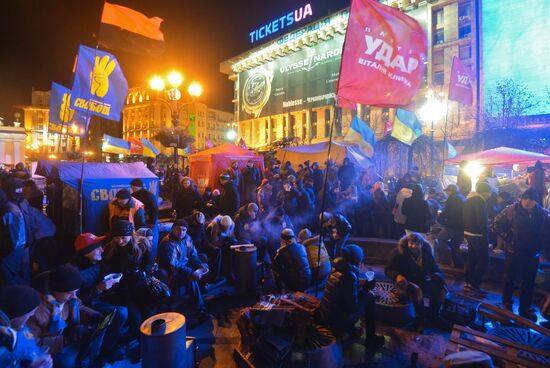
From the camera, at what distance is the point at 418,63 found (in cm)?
546

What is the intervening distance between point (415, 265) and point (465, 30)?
36.8 metres

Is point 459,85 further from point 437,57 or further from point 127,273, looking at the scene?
point 437,57

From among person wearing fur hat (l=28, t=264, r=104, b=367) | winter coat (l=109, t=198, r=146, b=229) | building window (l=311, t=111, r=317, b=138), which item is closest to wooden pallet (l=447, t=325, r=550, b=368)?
person wearing fur hat (l=28, t=264, r=104, b=367)

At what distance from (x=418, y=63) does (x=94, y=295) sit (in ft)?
21.1

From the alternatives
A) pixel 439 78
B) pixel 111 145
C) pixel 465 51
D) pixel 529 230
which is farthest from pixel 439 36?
pixel 529 230

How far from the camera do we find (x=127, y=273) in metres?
4.31

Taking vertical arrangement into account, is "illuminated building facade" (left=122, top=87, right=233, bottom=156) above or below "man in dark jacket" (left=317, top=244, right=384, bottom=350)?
above

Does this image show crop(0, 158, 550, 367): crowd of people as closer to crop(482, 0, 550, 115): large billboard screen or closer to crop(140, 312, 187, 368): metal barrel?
crop(140, 312, 187, 368): metal barrel

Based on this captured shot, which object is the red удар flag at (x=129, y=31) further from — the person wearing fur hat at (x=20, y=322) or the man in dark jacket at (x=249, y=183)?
the person wearing fur hat at (x=20, y=322)

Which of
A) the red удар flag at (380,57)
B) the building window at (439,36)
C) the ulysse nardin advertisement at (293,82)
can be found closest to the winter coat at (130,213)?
the red удар flag at (380,57)

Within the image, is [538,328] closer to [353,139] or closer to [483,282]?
[483,282]

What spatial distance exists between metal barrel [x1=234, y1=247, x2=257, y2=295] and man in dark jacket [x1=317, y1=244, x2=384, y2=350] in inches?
92.2

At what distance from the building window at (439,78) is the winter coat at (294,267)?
114 ft

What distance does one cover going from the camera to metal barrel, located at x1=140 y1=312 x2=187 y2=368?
10.5 ft
